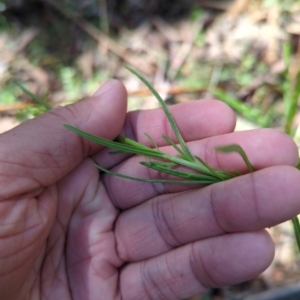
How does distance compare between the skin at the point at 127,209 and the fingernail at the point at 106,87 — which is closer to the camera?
the skin at the point at 127,209

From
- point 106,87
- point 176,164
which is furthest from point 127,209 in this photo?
point 106,87

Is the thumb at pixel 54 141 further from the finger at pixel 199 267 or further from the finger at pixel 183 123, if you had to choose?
the finger at pixel 199 267

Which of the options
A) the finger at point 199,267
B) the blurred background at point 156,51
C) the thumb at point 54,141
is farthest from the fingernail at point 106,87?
the blurred background at point 156,51

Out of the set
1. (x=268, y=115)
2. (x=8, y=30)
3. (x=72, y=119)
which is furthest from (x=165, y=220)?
(x=8, y=30)

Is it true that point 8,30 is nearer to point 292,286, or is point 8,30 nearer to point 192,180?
point 192,180

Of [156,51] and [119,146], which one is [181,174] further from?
[156,51]
